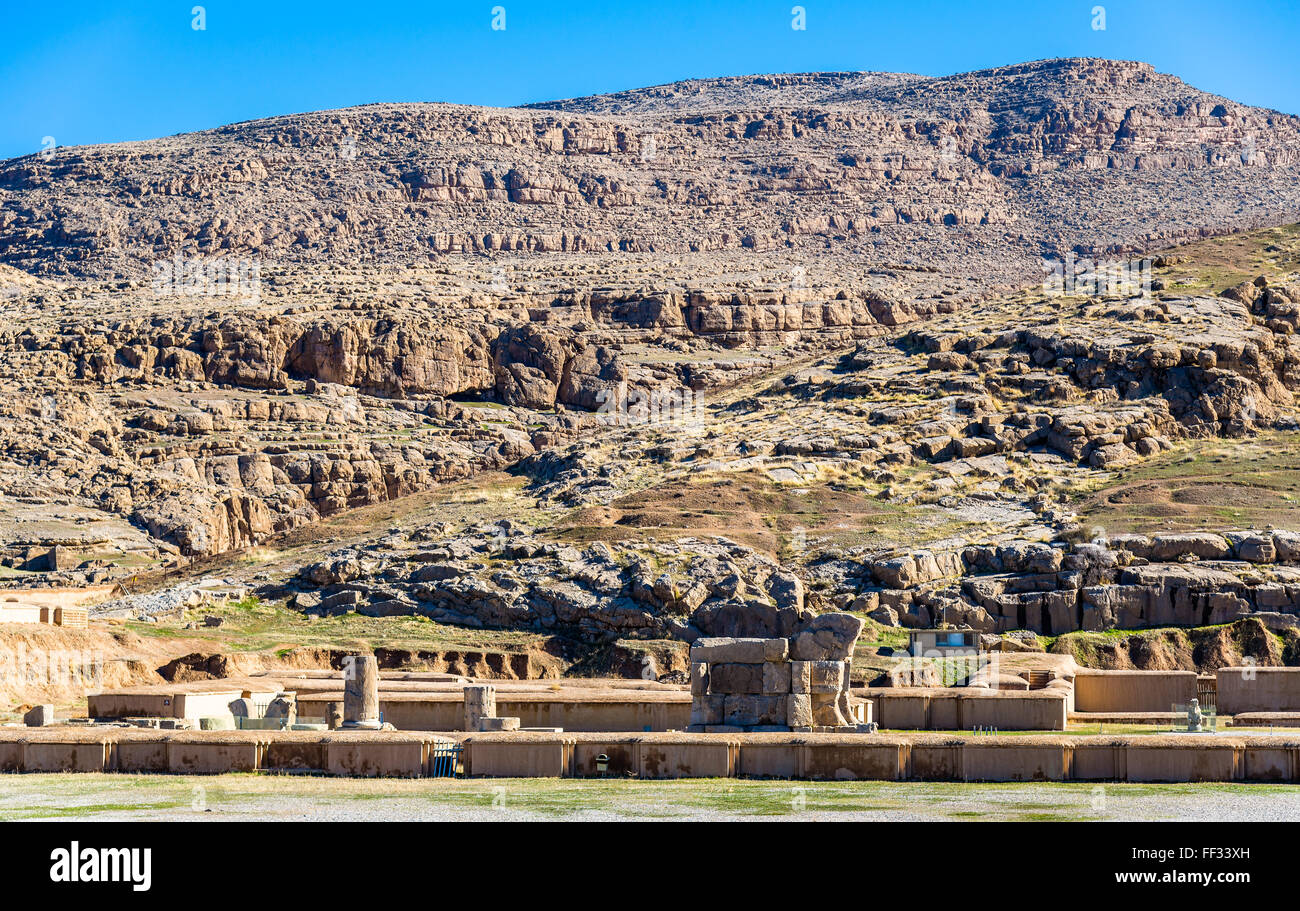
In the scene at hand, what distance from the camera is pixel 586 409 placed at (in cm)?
11081

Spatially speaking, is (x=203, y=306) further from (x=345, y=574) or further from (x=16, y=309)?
(x=345, y=574)

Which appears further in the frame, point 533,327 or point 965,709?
point 533,327

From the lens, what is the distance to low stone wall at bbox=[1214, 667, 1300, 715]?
38.9 meters

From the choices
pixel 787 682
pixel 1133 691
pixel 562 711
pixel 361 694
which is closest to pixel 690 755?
pixel 787 682

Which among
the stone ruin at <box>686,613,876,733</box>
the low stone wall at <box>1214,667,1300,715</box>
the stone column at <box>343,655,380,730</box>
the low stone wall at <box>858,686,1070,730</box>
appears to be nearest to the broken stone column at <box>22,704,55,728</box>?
the stone column at <box>343,655,380,730</box>

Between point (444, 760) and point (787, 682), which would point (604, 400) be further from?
point (444, 760)

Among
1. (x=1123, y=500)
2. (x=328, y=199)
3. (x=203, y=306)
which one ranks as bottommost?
(x=1123, y=500)

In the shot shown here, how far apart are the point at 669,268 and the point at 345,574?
84.1m

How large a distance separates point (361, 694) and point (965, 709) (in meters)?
11.8

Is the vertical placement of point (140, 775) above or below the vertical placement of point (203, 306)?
below

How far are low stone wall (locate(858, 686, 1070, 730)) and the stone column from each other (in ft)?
31.4

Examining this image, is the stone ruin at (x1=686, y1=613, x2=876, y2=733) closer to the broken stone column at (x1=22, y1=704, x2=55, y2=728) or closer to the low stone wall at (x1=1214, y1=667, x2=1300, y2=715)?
the low stone wall at (x1=1214, y1=667, x2=1300, y2=715)

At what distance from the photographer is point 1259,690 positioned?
129 ft

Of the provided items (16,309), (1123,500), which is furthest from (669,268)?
(1123,500)
